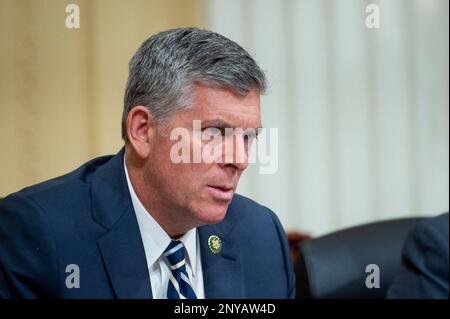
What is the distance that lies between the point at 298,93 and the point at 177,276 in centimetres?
49

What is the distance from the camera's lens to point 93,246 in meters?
1.01

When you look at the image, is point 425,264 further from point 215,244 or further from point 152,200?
point 152,200

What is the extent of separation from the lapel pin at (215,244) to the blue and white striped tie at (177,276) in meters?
0.05

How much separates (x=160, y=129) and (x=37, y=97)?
8.1 inches

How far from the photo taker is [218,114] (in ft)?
3.27

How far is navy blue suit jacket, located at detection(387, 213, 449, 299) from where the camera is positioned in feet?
4.42

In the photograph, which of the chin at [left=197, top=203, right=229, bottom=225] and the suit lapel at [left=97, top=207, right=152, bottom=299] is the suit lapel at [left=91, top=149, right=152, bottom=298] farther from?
the chin at [left=197, top=203, right=229, bottom=225]

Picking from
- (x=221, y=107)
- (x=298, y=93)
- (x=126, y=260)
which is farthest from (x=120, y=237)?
(x=298, y=93)

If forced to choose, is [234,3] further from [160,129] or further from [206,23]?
[160,129]

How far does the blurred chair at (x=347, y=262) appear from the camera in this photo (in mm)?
1493

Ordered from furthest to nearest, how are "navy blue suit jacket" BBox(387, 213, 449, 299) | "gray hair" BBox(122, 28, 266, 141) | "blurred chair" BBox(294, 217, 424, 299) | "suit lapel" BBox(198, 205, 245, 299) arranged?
"blurred chair" BBox(294, 217, 424, 299), "navy blue suit jacket" BBox(387, 213, 449, 299), "suit lapel" BBox(198, 205, 245, 299), "gray hair" BBox(122, 28, 266, 141)

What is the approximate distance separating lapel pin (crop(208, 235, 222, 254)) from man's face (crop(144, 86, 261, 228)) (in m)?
0.07

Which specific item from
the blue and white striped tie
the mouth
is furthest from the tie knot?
the mouth

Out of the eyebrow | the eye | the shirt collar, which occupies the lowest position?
the shirt collar
